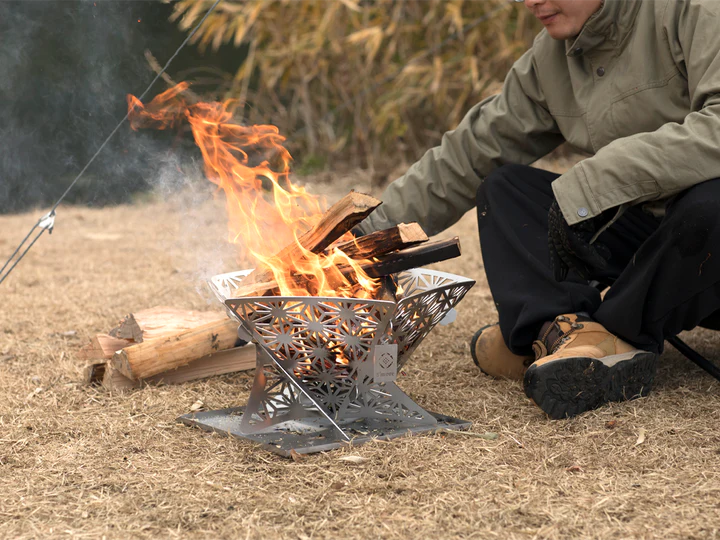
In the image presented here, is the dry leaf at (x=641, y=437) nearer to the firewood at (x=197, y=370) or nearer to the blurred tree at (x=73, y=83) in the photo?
the firewood at (x=197, y=370)

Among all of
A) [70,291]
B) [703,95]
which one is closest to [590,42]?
[703,95]

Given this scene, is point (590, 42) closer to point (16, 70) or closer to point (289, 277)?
point (289, 277)

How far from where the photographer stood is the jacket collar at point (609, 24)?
7.16 ft

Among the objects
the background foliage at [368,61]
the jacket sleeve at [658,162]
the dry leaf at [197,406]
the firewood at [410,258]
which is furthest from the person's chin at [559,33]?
the background foliage at [368,61]

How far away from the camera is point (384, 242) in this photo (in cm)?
199

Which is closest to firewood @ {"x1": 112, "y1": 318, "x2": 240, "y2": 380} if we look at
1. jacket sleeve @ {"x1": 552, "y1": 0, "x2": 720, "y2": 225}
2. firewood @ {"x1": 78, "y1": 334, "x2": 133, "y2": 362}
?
firewood @ {"x1": 78, "y1": 334, "x2": 133, "y2": 362}

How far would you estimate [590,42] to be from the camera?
2238 mm

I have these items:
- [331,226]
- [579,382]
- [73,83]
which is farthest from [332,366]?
[73,83]

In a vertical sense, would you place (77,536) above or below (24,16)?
below

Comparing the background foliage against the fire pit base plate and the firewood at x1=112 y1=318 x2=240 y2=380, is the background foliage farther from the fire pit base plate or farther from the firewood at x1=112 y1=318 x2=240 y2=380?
the fire pit base plate

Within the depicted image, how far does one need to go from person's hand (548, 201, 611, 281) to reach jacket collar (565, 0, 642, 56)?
556mm

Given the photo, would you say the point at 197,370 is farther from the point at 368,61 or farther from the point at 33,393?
the point at 368,61

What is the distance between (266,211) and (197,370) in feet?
2.22

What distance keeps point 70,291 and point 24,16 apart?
1.72 metres
